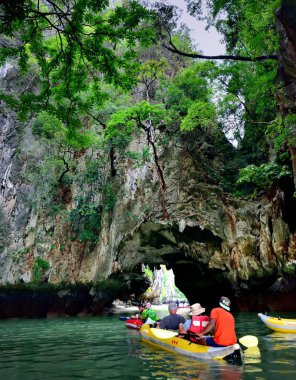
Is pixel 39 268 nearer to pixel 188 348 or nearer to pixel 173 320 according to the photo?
pixel 173 320

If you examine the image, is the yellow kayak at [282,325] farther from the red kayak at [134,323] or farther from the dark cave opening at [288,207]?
the dark cave opening at [288,207]

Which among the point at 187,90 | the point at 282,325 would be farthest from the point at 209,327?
the point at 187,90

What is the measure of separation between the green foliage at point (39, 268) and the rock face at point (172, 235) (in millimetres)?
68

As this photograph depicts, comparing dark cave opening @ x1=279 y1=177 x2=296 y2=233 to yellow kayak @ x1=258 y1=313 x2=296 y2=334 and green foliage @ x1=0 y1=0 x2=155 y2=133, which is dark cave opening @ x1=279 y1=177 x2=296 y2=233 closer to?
yellow kayak @ x1=258 y1=313 x2=296 y2=334

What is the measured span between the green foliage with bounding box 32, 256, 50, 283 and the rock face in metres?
0.07

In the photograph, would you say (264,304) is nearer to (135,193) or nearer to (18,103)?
(135,193)

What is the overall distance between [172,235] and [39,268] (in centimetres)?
1050

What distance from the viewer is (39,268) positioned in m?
24.4

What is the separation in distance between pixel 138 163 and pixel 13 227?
11342mm

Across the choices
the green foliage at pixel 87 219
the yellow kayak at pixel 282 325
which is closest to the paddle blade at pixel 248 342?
the yellow kayak at pixel 282 325

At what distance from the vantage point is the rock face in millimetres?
18578

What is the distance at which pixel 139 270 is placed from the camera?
24500mm

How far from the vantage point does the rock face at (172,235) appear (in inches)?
731

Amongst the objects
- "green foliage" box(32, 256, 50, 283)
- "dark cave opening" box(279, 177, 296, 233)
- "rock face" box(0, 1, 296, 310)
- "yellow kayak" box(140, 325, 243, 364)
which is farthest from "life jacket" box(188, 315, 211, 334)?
"green foliage" box(32, 256, 50, 283)
